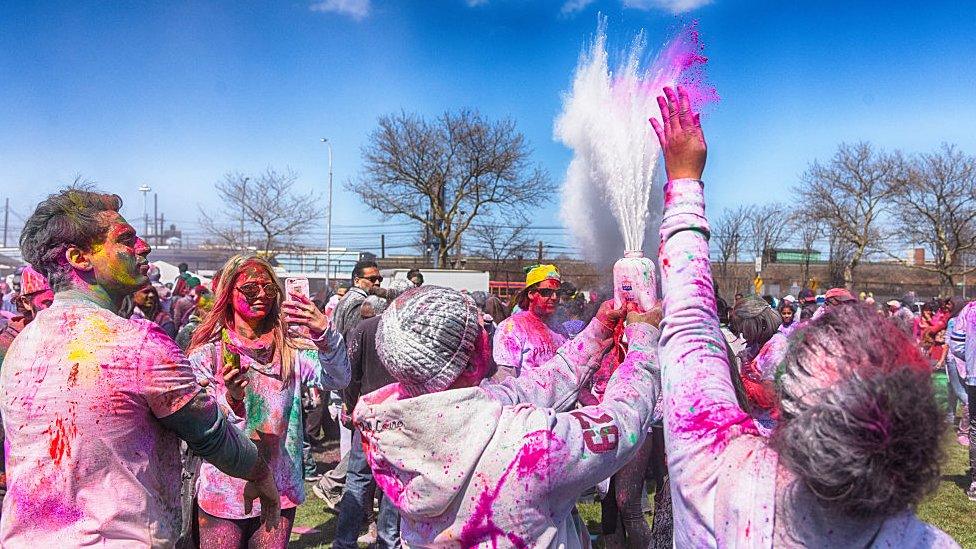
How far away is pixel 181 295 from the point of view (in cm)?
1246

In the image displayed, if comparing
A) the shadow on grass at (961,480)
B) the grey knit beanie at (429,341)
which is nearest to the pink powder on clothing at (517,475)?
the grey knit beanie at (429,341)

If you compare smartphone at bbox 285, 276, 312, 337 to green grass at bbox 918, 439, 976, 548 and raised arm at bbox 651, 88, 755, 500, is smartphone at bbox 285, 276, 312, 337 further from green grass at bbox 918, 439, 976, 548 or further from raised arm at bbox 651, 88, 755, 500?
green grass at bbox 918, 439, 976, 548

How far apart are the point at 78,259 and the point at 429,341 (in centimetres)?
126

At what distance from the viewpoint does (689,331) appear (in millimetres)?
1688

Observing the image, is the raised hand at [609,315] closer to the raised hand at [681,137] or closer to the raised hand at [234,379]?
the raised hand at [681,137]

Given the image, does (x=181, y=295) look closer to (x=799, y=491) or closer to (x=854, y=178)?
(x=799, y=491)

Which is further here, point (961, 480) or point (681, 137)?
point (961, 480)

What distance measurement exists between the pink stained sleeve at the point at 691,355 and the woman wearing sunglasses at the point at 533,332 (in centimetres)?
332

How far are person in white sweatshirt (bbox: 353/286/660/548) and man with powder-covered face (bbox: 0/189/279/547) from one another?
66 cm

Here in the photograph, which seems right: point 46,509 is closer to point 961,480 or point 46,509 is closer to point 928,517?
point 928,517

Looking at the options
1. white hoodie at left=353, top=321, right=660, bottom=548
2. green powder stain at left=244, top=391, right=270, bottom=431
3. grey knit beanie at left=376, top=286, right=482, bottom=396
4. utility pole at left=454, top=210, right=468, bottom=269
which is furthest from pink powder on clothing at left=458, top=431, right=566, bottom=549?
utility pole at left=454, top=210, right=468, bottom=269

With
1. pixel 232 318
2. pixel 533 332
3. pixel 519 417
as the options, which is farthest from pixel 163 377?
pixel 533 332

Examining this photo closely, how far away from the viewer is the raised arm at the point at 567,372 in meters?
2.48

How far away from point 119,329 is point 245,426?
149 centimetres
